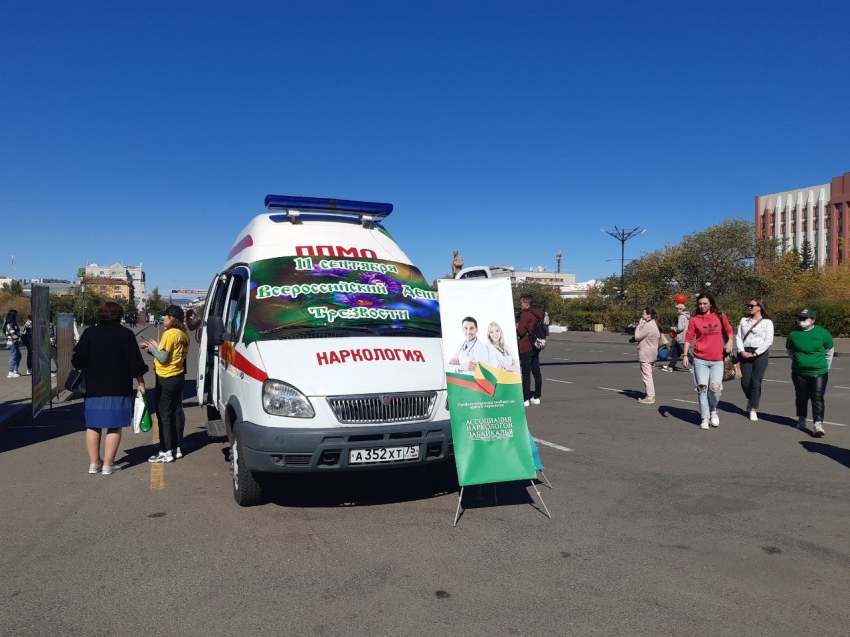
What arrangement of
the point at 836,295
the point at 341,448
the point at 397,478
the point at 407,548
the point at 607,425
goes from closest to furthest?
the point at 407,548, the point at 341,448, the point at 397,478, the point at 607,425, the point at 836,295

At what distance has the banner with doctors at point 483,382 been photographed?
18.0 ft

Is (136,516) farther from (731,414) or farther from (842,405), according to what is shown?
(842,405)

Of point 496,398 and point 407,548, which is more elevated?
point 496,398

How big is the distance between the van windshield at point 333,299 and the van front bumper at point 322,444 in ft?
3.14

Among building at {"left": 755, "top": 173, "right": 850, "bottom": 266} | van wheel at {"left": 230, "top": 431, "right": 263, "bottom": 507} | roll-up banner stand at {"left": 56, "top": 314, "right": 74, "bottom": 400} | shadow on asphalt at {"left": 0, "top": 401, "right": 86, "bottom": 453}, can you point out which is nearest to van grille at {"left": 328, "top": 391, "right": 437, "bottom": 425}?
van wheel at {"left": 230, "top": 431, "right": 263, "bottom": 507}

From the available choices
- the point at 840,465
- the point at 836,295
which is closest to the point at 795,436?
the point at 840,465

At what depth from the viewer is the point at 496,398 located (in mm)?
5621

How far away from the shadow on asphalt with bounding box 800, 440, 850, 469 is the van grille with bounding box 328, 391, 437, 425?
15.9 ft

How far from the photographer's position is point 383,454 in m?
5.47

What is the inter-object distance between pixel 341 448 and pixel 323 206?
3.15 metres

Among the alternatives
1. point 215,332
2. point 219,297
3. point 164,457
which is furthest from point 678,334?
point 215,332

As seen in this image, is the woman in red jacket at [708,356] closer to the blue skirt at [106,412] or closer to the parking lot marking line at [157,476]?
the parking lot marking line at [157,476]

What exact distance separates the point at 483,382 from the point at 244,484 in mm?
2126

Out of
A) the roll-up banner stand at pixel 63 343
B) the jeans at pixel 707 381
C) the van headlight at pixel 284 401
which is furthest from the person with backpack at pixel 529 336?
the roll-up banner stand at pixel 63 343
